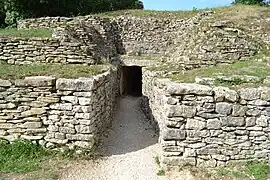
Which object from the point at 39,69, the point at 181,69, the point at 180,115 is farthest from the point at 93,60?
the point at 180,115

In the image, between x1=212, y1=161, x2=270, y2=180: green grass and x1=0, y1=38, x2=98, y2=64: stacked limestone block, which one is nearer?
x1=212, y1=161, x2=270, y2=180: green grass

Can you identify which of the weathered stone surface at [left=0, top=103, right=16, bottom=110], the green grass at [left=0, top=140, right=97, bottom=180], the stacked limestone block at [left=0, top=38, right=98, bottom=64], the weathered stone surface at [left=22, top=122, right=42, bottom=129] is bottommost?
the green grass at [left=0, top=140, right=97, bottom=180]

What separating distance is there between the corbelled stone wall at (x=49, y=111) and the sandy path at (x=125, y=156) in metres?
0.64

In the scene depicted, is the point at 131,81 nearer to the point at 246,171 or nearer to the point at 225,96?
the point at 225,96

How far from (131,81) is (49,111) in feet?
38.8

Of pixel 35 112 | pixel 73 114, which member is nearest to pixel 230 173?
pixel 73 114

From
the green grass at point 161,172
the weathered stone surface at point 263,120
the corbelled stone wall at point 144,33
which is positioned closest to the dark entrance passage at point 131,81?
the corbelled stone wall at point 144,33

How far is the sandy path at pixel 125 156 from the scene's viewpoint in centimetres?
711

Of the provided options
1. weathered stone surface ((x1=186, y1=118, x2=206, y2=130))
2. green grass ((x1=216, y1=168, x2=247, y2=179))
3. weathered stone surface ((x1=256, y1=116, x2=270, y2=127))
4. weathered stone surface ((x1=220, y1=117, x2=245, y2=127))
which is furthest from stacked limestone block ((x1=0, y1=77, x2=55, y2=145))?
weathered stone surface ((x1=256, y1=116, x2=270, y2=127))

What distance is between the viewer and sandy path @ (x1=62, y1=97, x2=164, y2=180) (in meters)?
7.11

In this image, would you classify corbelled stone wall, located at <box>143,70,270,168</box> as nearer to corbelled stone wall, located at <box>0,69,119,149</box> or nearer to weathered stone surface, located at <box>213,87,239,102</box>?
weathered stone surface, located at <box>213,87,239,102</box>

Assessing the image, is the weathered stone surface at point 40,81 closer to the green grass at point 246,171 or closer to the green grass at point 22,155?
the green grass at point 22,155

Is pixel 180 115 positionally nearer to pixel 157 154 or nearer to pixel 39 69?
pixel 157 154

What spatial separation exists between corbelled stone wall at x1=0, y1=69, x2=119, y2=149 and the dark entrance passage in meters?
9.60
